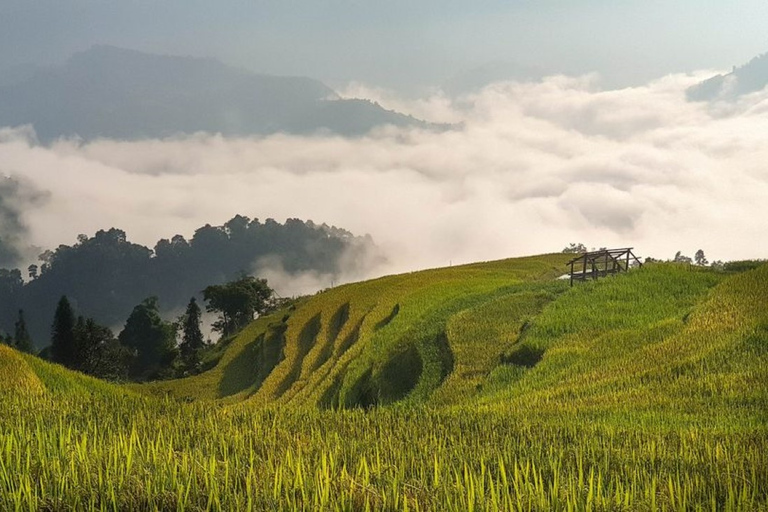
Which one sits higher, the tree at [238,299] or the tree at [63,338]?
the tree at [238,299]

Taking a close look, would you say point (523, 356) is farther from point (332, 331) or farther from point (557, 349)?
point (332, 331)

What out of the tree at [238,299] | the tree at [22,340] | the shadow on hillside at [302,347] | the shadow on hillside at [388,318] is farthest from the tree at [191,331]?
the shadow on hillside at [388,318]

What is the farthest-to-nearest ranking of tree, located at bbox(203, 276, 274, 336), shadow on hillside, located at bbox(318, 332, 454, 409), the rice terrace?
tree, located at bbox(203, 276, 274, 336) → shadow on hillside, located at bbox(318, 332, 454, 409) → the rice terrace

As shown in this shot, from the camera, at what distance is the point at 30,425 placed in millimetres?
7832

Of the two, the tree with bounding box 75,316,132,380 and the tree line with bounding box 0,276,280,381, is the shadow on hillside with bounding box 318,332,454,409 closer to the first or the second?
the tree line with bounding box 0,276,280,381

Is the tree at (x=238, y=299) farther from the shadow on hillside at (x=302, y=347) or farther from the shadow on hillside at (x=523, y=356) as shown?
the shadow on hillside at (x=523, y=356)

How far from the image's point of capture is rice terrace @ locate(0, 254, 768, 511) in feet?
15.9

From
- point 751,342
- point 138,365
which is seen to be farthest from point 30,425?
point 138,365

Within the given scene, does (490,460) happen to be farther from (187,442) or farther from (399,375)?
(399,375)

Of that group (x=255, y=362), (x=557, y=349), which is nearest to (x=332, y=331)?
(x=255, y=362)

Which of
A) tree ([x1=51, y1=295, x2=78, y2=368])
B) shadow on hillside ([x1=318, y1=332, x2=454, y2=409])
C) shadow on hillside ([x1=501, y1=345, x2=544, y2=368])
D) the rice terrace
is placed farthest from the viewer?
tree ([x1=51, y1=295, x2=78, y2=368])

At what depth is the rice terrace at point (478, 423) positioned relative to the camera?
485 centimetres

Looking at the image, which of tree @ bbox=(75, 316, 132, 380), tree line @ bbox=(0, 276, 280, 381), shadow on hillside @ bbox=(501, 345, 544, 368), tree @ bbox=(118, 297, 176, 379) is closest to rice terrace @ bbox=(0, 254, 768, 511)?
shadow on hillside @ bbox=(501, 345, 544, 368)

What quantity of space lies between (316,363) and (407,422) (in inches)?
1121
